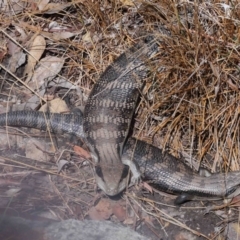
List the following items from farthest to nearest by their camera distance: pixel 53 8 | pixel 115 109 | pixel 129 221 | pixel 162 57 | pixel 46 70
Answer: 1. pixel 53 8
2. pixel 46 70
3. pixel 115 109
4. pixel 162 57
5. pixel 129 221

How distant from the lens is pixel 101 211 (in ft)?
16.5

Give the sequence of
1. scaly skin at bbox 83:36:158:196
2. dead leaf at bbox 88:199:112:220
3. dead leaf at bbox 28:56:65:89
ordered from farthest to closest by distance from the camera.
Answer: dead leaf at bbox 28:56:65:89, scaly skin at bbox 83:36:158:196, dead leaf at bbox 88:199:112:220

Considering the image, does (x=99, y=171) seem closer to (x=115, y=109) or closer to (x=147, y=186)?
(x=147, y=186)

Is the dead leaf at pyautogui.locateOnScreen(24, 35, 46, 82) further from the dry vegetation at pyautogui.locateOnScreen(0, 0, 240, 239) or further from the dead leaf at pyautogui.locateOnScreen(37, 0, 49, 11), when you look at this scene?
the dead leaf at pyautogui.locateOnScreen(37, 0, 49, 11)

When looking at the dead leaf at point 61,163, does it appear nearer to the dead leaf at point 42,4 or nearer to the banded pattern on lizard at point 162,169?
the banded pattern on lizard at point 162,169

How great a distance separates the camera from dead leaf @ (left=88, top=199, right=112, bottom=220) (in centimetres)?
495

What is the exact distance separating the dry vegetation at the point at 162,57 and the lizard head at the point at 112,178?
0.30 meters

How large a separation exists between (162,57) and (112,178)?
106cm

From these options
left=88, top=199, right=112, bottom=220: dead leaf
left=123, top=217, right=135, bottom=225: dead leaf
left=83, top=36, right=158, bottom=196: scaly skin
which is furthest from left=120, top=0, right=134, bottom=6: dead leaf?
left=123, top=217, right=135, bottom=225: dead leaf

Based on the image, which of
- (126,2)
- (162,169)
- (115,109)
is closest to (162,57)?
(115,109)

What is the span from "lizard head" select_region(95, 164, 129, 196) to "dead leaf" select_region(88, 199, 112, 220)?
8cm

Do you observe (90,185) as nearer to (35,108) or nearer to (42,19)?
(35,108)

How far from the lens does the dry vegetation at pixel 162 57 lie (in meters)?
5.31

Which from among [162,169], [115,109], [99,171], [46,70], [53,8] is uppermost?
[53,8]
